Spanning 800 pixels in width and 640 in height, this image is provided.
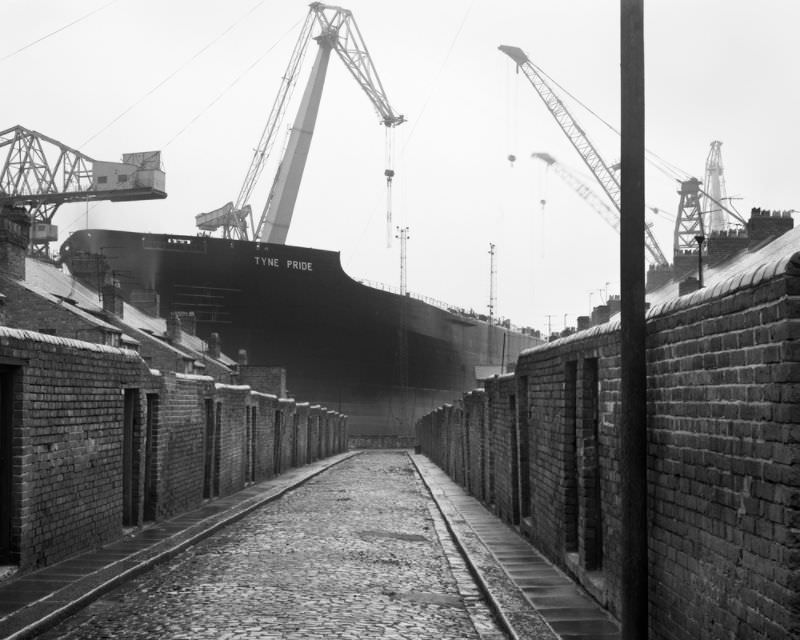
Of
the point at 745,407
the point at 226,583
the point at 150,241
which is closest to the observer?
the point at 745,407

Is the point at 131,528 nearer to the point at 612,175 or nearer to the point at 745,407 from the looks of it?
the point at 745,407

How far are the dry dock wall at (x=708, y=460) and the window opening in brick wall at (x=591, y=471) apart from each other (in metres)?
0.01

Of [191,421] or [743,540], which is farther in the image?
[191,421]

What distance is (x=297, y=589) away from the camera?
954cm

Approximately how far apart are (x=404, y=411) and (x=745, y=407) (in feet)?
214

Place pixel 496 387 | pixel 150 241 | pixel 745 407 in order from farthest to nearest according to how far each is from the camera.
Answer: pixel 150 241 < pixel 496 387 < pixel 745 407

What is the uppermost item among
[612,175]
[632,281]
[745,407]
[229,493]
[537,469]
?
[612,175]

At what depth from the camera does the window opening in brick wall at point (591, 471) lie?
947cm

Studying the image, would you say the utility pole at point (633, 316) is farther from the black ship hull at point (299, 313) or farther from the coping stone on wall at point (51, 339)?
the black ship hull at point (299, 313)

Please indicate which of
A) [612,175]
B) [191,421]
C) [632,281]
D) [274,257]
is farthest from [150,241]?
[632,281]

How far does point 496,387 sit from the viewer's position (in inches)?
688

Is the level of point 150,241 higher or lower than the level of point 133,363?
higher

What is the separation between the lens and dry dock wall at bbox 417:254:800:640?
4.27m

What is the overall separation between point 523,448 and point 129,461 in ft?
18.8
